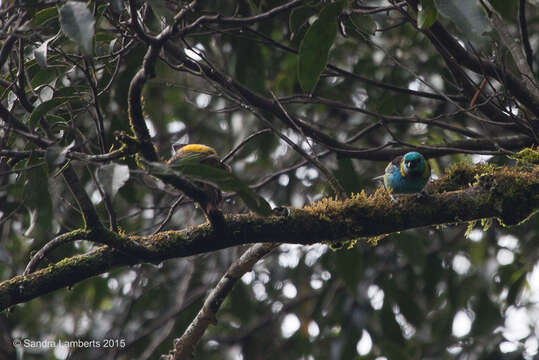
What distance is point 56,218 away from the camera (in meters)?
4.30

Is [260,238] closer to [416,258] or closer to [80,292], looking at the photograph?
[416,258]

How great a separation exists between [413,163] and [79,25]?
2.13 meters

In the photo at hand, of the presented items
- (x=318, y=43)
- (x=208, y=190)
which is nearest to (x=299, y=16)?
(x=318, y=43)

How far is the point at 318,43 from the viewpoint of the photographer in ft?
9.66

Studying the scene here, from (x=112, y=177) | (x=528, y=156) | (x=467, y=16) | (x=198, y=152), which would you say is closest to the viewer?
(x=112, y=177)

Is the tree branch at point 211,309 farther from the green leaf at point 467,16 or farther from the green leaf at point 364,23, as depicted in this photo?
the green leaf at point 467,16

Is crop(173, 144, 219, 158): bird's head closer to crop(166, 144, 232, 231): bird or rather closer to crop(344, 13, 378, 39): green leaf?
crop(166, 144, 232, 231): bird

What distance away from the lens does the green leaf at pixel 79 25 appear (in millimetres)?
2070

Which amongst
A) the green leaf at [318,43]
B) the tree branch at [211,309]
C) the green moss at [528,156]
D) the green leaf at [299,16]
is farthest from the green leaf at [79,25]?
the green moss at [528,156]

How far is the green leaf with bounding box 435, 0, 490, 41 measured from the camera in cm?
235

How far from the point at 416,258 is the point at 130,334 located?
9.95 ft

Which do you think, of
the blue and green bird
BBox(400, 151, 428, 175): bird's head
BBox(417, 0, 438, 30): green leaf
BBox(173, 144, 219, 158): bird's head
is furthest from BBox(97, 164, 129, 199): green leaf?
BBox(400, 151, 428, 175): bird's head

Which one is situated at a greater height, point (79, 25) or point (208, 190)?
point (79, 25)

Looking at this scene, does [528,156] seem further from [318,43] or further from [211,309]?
[211,309]
